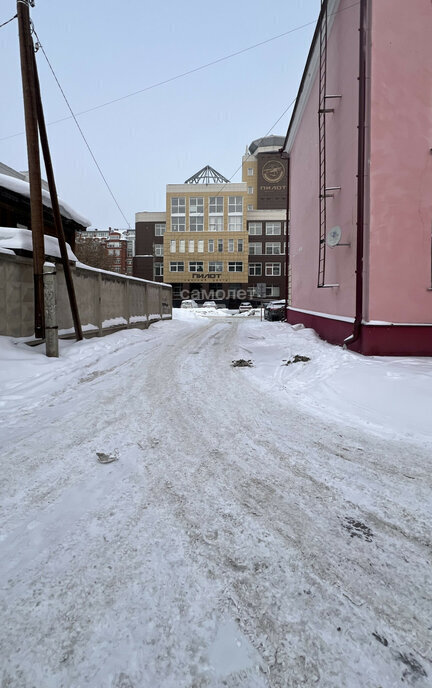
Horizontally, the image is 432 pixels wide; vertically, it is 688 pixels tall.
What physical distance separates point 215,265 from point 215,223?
6.83 metres

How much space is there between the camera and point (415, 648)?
52.5 inches

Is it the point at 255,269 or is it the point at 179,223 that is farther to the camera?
the point at 255,269

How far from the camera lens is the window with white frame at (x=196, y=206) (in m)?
54.3

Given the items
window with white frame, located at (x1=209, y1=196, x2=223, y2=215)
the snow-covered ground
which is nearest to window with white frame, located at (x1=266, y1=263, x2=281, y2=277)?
window with white frame, located at (x1=209, y1=196, x2=223, y2=215)

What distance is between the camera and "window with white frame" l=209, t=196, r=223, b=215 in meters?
54.3

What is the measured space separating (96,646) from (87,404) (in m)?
3.67

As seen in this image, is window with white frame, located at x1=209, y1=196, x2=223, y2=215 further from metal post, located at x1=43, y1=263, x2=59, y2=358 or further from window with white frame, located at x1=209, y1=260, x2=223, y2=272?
metal post, located at x1=43, y1=263, x2=59, y2=358

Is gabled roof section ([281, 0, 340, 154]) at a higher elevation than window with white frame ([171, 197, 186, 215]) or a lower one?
lower

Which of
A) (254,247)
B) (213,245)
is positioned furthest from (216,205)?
(254,247)

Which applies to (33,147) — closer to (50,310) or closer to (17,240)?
(17,240)

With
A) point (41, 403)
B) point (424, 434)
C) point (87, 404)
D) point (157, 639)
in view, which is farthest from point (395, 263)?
point (157, 639)

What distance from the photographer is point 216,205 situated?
54594mm

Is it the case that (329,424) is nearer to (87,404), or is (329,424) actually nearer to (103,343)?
(87,404)

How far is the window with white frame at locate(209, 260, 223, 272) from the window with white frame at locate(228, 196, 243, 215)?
815 centimetres
